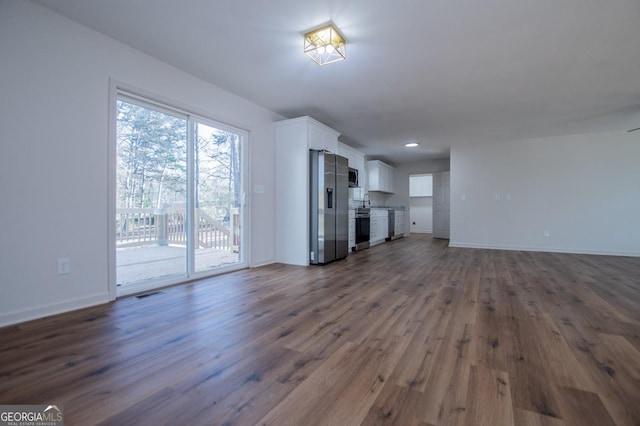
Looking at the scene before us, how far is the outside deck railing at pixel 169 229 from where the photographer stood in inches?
114

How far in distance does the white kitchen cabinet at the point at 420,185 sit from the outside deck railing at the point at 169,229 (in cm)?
753

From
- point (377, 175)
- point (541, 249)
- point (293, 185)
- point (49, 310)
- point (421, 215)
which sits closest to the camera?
point (49, 310)

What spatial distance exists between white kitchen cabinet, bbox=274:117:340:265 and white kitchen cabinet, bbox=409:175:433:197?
20.6ft

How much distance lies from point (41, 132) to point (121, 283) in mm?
1505

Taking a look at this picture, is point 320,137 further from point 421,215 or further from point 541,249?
point 421,215

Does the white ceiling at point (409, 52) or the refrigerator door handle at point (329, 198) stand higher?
the white ceiling at point (409, 52)

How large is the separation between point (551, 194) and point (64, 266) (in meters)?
7.88

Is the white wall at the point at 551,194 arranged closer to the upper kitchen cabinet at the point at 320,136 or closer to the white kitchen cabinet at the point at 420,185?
the white kitchen cabinet at the point at 420,185

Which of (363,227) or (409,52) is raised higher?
(409,52)

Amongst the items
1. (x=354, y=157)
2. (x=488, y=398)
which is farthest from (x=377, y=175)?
→ (x=488, y=398)

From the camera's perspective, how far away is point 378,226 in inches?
285

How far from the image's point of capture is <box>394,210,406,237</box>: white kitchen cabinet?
8.45m

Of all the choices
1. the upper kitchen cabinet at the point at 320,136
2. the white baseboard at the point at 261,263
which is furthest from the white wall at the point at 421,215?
the white baseboard at the point at 261,263

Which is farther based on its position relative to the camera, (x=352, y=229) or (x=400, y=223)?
(x=400, y=223)
